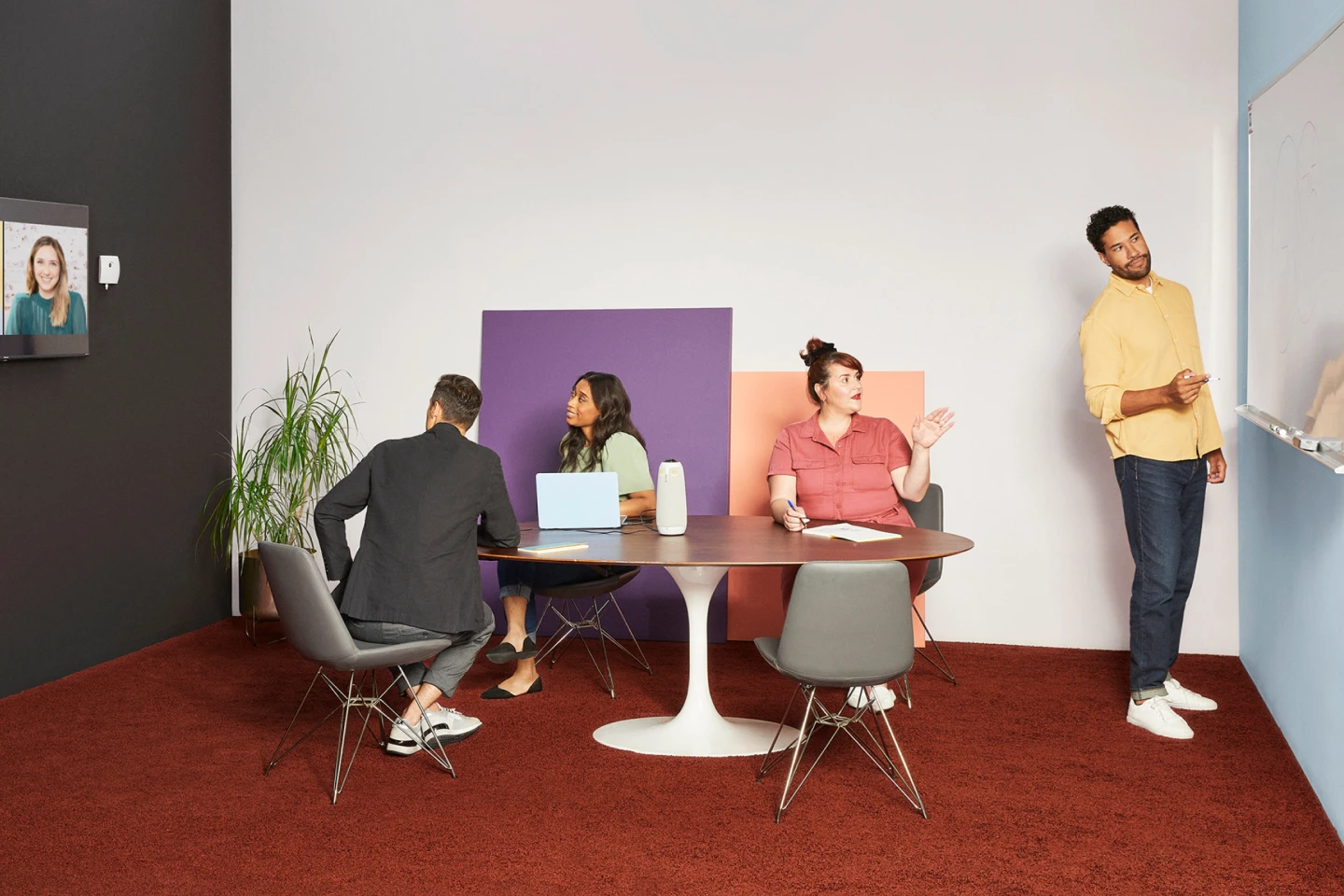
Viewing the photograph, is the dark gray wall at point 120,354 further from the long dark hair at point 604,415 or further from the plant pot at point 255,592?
the long dark hair at point 604,415

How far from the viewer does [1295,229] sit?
3564mm

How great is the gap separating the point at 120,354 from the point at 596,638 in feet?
8.79

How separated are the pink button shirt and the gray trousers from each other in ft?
4.48

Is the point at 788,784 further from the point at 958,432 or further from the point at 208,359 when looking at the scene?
the point at 208,359

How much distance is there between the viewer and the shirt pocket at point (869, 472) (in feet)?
15.6

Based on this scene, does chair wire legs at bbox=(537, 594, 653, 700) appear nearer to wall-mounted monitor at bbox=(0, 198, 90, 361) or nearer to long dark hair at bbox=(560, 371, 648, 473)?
long dark hair at bbox=(560, 371, 648, 473)

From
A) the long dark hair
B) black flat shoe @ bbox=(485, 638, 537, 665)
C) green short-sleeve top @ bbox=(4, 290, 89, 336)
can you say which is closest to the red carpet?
black flat shoe @ bbox=(485, 638, 537, 665)

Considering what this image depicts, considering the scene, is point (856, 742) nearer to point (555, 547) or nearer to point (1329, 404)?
point (555, 547)

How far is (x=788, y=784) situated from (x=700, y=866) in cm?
46

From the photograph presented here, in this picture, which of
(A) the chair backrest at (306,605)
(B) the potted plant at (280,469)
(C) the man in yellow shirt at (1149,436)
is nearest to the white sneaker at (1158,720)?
(C) the man in yellow shirt at (1149,436)

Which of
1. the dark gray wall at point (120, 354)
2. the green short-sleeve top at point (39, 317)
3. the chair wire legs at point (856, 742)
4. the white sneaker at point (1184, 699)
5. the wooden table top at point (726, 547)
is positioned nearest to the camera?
the chair wire legs at point (856, 742)

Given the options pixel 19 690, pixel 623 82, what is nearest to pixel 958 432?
pixel 623 82

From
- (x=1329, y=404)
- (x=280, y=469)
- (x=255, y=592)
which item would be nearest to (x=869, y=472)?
(x=1329, y=404)

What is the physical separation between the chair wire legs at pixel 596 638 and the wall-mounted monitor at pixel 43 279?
245 cm
